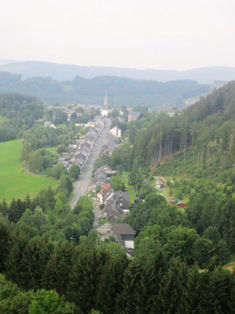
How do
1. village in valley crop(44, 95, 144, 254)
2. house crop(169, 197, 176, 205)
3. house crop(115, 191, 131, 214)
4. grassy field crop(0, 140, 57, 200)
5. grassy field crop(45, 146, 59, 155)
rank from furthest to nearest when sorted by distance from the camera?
grassy field crop(45, 146, 59, 155) < grassy field crop(0, 140, 57, 200) < house crop(169, 197, 176, 205) < house crop(115, 191, 131, 214) < village in valley crop(44, 95, 144, 254)

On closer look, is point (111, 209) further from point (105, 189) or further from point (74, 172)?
point (74, 172)

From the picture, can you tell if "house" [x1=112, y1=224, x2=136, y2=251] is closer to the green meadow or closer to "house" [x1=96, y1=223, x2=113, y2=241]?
"house" [x1=96, y1=223, x2=113, y2=241]

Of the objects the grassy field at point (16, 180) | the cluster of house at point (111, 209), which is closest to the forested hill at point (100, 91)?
the grassy field at point (16, 180)

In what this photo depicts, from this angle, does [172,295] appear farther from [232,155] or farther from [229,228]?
[232,155]

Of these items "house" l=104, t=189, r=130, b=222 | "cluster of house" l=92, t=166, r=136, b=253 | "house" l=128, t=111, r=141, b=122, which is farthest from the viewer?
"house" l=128, t=111, r=141, b=122

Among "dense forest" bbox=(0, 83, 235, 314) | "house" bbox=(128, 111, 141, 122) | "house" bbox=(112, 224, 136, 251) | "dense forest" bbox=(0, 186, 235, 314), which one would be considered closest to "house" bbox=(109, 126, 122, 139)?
"house" bbox=(128, 111, 141, 122)

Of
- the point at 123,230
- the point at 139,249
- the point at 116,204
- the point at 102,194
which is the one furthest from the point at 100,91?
the point at 139,249
